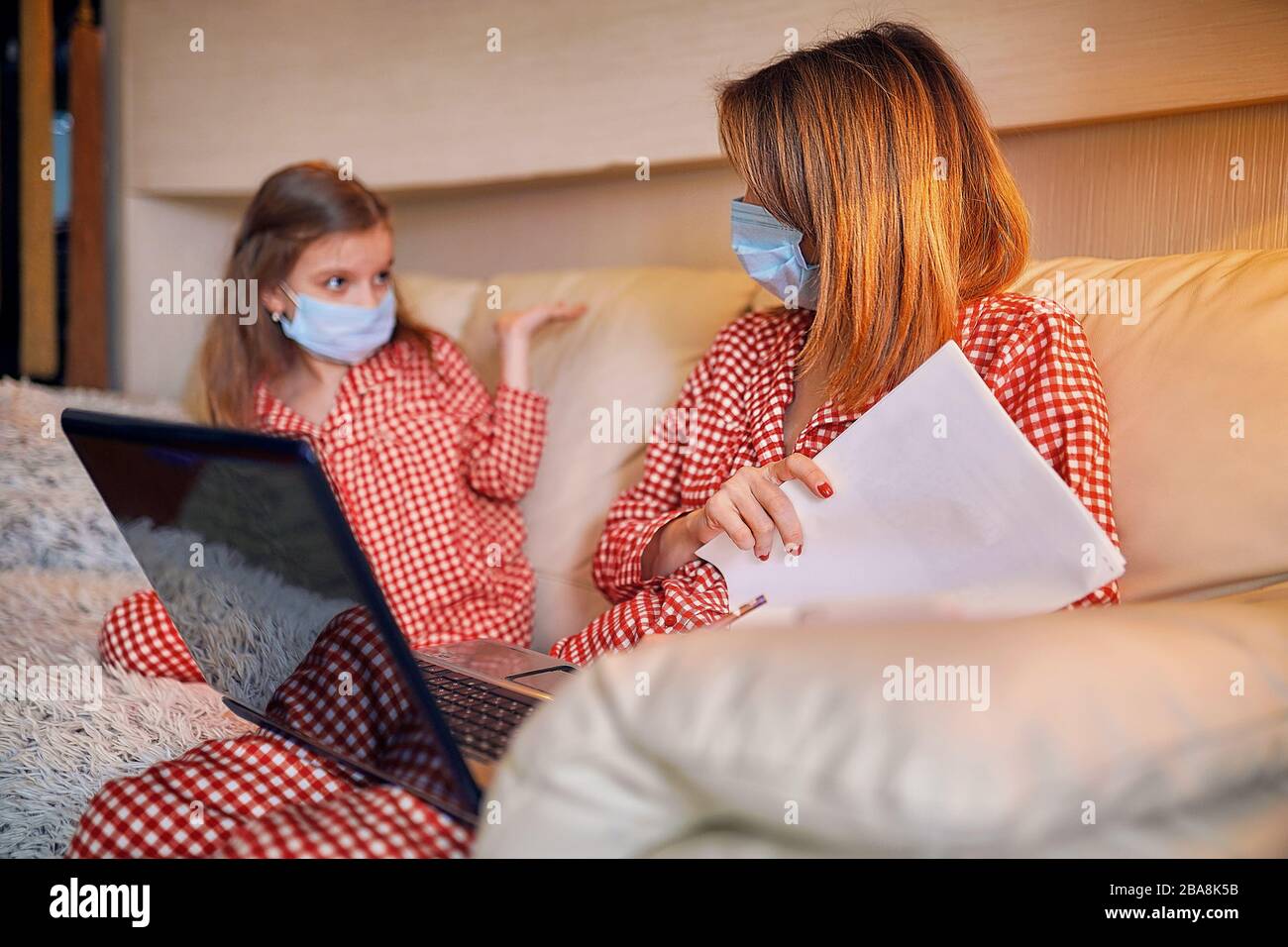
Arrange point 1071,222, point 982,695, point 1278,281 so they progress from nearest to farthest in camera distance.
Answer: point 982,695
point 1278,281
point 1071,222

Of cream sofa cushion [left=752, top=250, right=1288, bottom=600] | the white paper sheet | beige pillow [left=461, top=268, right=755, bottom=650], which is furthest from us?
beige pillow [left=461, top=268, right=755, bottom=650]

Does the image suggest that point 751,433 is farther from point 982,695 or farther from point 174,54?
point 174,54

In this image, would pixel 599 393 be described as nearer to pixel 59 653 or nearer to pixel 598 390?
pixel 598 390

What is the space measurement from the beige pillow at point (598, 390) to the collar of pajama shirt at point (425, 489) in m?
0.03

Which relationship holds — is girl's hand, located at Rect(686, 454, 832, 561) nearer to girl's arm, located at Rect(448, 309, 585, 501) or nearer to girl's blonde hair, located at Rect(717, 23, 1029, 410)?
girl's blonde hair, located at Rect(717, 23, 1029, 410)

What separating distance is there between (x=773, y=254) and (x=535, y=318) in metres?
0.55

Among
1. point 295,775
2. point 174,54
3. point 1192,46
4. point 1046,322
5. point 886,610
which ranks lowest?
point 295,775

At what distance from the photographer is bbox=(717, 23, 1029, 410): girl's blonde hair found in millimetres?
1010

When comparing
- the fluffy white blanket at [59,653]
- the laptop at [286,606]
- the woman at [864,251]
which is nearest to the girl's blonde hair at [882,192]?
the woman at [864,251]

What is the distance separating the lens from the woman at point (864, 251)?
3.18 ft

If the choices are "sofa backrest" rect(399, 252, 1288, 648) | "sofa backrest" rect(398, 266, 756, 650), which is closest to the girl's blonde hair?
"sofa backrest" rect(399, 252, 1288, 648)

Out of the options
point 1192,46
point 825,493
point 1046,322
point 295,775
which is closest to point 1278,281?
point 1046,322
